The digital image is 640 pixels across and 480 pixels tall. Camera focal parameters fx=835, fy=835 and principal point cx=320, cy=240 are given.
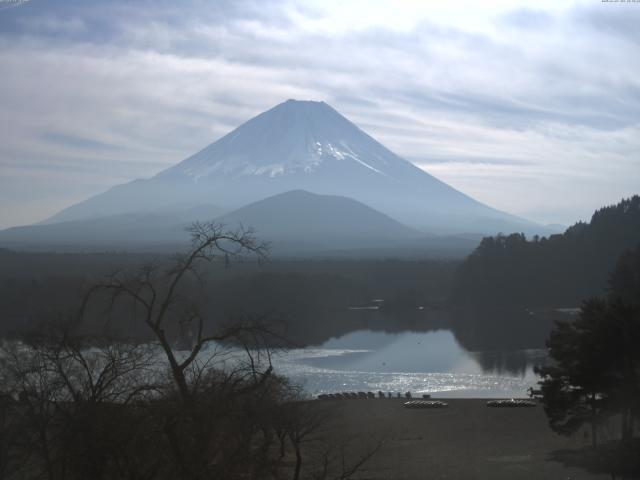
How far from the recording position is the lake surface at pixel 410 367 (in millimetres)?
17328

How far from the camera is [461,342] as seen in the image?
25.4 metres

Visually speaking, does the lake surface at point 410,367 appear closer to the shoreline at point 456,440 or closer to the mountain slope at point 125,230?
the shoreline at point 456,440

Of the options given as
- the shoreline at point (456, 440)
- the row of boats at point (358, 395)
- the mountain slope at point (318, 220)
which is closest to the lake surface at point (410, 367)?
the row of boats at point (358, 395)

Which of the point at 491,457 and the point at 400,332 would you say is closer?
the point at 491,457

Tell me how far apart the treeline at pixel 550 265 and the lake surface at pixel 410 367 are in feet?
44.9

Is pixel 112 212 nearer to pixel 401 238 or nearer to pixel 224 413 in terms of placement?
pixel 401 238

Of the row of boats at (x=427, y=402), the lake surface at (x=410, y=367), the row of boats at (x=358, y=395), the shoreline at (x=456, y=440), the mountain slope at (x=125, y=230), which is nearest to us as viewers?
the shoreline at (x=456, y=440)

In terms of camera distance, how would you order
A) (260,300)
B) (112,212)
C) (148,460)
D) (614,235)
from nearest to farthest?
(148,460) → (260,300) → (614,235) → (112,212)

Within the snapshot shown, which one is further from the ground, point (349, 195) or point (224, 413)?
point (349, 195)

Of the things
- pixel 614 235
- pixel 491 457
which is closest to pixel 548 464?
pixel 491 457

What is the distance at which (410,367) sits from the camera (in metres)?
20.6

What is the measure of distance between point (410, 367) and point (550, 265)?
22036mm

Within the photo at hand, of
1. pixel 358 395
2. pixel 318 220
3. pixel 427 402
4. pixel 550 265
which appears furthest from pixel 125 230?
pixel 427 402

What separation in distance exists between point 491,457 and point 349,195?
116896 millimetres
